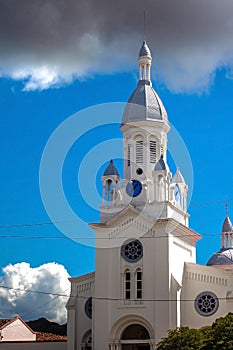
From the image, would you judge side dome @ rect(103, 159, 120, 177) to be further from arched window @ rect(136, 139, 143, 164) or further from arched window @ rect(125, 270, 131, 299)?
arched window @ rect(125, 270, 131, 299)

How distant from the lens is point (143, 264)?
50.1m

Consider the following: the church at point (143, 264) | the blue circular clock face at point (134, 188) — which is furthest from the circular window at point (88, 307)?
the blue circular clock face at point (134, 188)

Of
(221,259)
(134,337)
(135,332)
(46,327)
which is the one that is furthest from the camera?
(46,327)

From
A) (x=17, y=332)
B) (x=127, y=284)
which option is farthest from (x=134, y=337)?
(x=17, y=332)

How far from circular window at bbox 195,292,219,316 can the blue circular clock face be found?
818cm

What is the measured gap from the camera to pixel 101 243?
51.8 m

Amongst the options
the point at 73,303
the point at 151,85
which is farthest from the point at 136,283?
the point at 151,85

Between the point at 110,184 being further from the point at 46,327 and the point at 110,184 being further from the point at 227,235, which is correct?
the point at 46,327

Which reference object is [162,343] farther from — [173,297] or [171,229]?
[171,229]

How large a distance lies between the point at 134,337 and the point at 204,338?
10.4 metres

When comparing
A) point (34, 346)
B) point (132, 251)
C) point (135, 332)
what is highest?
point (132, 251)

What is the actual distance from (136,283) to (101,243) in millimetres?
3815

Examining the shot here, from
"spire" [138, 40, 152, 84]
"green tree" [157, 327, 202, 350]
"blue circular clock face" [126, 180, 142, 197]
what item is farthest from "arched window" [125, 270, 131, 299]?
"spire" [138, 40, 152, 84]

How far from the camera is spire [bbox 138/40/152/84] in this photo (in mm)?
55438
